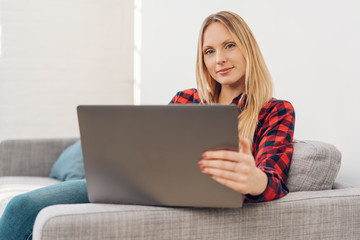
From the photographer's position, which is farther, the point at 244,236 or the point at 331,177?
the point at 331,177

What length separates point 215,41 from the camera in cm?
156

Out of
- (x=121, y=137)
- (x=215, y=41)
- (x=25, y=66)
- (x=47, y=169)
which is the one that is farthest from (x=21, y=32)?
(x=121, y=137)

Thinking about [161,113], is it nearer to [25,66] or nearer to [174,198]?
[174,198]

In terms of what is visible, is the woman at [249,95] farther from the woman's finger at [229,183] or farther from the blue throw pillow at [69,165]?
the blue throw pillow at [69,165]

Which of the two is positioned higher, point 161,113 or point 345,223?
point 161,113

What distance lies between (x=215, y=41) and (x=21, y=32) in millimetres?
2778

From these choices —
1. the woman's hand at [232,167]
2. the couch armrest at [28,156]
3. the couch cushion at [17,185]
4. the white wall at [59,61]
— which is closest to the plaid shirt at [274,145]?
the woman's hand at [232,167]

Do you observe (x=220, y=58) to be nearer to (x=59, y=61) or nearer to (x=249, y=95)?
(x=249, y=95)

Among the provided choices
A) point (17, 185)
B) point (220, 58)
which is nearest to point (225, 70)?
point (220, 58)

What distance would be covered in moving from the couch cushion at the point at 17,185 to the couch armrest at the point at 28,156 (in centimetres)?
15

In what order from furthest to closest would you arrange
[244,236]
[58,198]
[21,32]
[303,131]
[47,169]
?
[21,32] < [47,169] < [303,131] < [58,198] < [244,236]

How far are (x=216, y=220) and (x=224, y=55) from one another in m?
0.65

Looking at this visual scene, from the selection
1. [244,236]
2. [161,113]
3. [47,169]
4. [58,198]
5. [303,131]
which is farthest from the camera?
[47,169]

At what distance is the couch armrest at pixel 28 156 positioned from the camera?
272 centimetres
